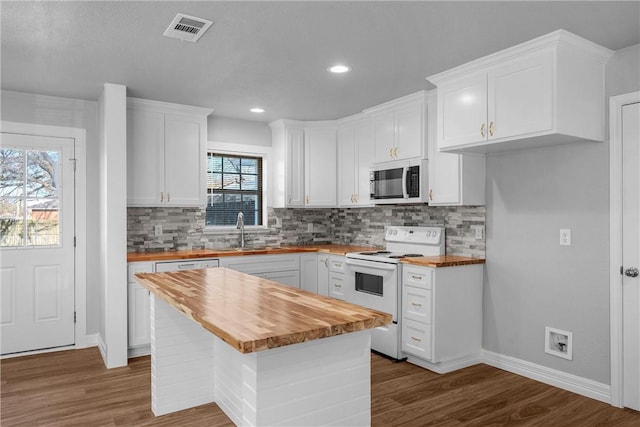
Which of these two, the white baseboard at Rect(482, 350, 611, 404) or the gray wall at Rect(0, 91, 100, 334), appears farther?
the gray wall at Rect(0, 91, 100, 334)

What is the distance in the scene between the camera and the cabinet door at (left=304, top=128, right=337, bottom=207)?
527cm

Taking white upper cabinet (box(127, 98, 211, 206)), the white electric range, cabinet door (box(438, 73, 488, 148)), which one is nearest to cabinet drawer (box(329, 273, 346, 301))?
the white electric range

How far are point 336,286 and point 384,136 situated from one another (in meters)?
1.65

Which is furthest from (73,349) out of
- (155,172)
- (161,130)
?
(161,130)

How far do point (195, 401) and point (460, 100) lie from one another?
2894 mm

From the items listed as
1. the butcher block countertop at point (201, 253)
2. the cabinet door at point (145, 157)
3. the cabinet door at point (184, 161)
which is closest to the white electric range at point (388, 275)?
the butcher block countertop at point (201, 253)

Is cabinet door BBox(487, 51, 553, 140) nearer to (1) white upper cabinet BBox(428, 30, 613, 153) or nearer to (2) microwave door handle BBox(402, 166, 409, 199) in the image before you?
(1) white upper cabinet BBox(428, 30, 613, 153)

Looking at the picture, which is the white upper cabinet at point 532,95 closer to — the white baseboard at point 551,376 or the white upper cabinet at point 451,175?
the white upper cabinet at point 451,175

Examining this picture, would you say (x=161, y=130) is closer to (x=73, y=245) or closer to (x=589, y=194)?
(x=73, y=245)

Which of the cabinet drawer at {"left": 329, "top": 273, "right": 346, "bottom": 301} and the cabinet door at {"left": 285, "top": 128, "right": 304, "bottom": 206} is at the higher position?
the cabinet door at {"left": 285, "top": 128, "right": 304, "bottom": 206}

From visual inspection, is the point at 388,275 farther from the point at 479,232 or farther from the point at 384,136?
the point at 384,136

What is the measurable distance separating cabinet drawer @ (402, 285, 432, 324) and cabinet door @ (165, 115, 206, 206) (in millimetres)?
2319

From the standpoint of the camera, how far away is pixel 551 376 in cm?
333

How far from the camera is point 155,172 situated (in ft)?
14.2
